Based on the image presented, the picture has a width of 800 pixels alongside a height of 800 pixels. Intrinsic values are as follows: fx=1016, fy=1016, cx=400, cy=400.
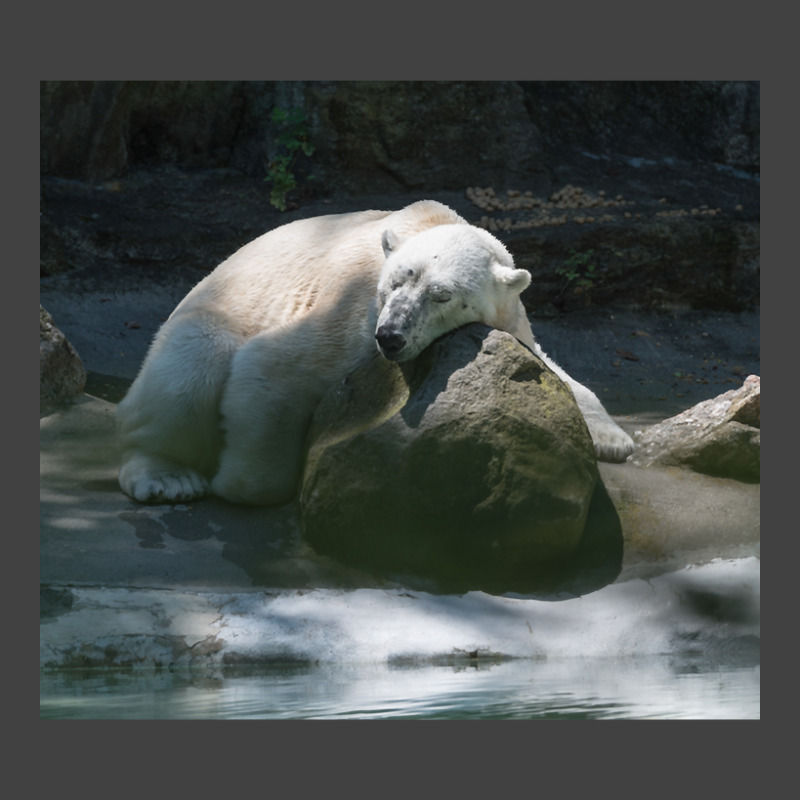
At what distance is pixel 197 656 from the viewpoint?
4.19 meters

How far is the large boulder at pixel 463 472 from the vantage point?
15.3ft

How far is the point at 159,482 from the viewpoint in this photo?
5.44 metres

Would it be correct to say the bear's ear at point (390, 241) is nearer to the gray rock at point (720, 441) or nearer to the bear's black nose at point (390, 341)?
the bear's black nose at point (390, 341)

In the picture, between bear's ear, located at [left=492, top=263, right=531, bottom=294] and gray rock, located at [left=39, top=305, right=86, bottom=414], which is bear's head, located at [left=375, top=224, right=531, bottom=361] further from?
gray rock, located at [left=39, top=305, right=86, bottom=414]

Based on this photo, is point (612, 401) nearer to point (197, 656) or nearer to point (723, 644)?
point (723, 644)

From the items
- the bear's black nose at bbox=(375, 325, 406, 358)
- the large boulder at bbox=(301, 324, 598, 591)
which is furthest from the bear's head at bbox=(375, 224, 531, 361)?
the large boulder at bbox=(301, 324, 598, 591)

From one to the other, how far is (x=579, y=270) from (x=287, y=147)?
141 inches

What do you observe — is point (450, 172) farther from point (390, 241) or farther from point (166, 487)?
point (166, 487)

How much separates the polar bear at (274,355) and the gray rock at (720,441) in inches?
9.8

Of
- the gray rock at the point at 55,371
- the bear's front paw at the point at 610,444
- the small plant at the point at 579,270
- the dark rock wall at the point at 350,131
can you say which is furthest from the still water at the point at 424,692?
the dark rock wall at the point at 350,131

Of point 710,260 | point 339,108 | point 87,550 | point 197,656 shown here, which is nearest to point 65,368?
point 87,550

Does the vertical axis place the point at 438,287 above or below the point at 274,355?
above

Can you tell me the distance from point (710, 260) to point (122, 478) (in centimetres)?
747

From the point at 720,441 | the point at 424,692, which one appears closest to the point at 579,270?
the point at 720,441
